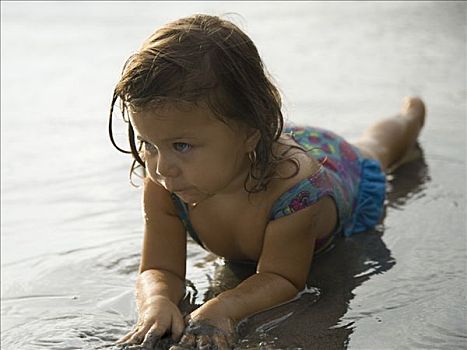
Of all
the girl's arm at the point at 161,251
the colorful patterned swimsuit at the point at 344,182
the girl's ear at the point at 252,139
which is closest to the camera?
the girl's ear at the point at 252,139

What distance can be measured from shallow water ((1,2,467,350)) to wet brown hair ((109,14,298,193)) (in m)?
0.55

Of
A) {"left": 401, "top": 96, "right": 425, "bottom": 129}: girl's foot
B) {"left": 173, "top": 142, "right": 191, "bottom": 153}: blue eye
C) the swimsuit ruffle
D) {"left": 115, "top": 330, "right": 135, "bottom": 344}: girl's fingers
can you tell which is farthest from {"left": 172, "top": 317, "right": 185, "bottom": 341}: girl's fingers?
{"left": 401, "top": 96, "right": 425, "bottom": 129}: girl's foot

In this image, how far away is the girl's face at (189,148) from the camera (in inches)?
91.4

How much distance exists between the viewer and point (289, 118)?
14.8 ft

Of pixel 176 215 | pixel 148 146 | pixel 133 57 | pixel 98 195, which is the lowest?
pixel 98 195

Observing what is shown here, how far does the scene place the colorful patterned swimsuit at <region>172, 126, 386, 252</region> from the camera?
2.93 metres

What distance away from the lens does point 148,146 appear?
2.40m

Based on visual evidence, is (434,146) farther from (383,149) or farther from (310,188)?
(310,188)

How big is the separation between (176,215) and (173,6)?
400cm

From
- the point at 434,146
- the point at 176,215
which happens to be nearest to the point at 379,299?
the point at 176,215

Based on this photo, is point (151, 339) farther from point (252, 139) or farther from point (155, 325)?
point (252, 139)

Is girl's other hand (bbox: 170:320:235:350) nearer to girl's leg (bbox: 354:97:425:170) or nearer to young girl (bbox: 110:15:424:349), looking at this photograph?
young girl (bbox: 110:15:424:349)

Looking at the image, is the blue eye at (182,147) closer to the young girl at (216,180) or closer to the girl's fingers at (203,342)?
the young girl at (216,180)

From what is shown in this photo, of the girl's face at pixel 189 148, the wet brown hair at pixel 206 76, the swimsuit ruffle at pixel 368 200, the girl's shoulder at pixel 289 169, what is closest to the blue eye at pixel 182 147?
the girl's face at pixel 189 148
